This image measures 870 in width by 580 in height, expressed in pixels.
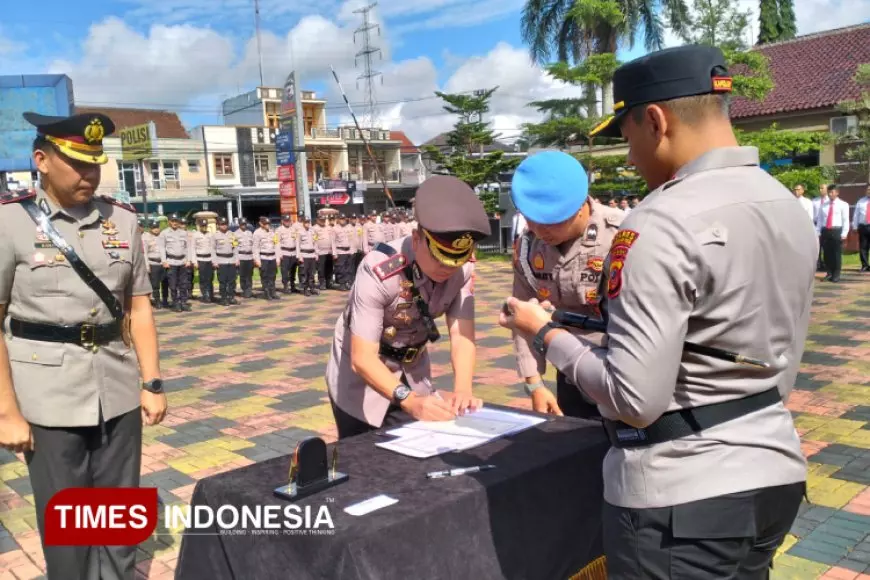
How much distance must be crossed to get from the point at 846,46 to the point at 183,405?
2713 centimetres

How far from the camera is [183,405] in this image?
20.5ft

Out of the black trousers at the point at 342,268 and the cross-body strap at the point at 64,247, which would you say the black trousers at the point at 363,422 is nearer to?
the cross-body strap at the point at 64,247

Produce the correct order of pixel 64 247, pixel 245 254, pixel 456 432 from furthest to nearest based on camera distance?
1. pixel 245 254
2. pixel 64 247
3. pixel 456 432

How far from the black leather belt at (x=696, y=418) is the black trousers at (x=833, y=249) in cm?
1193

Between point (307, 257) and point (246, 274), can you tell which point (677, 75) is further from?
point (246, 274)

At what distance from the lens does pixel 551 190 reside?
2.54 metres

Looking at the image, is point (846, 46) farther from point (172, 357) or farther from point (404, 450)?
point (404, 450)

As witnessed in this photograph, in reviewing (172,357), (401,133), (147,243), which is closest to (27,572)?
(172,357)

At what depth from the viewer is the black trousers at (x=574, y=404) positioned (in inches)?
111

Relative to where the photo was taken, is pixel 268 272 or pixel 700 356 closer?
pixel 700 356

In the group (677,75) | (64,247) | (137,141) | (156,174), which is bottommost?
(64,247)

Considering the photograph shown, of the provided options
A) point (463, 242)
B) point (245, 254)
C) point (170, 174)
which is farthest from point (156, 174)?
point (463, 242)

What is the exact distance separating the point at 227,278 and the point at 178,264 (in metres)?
1.16

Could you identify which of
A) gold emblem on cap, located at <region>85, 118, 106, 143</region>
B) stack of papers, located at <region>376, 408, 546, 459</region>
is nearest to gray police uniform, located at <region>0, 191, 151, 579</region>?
gold emblem on cap, located at <region>85, 118, 106, 143</region>
